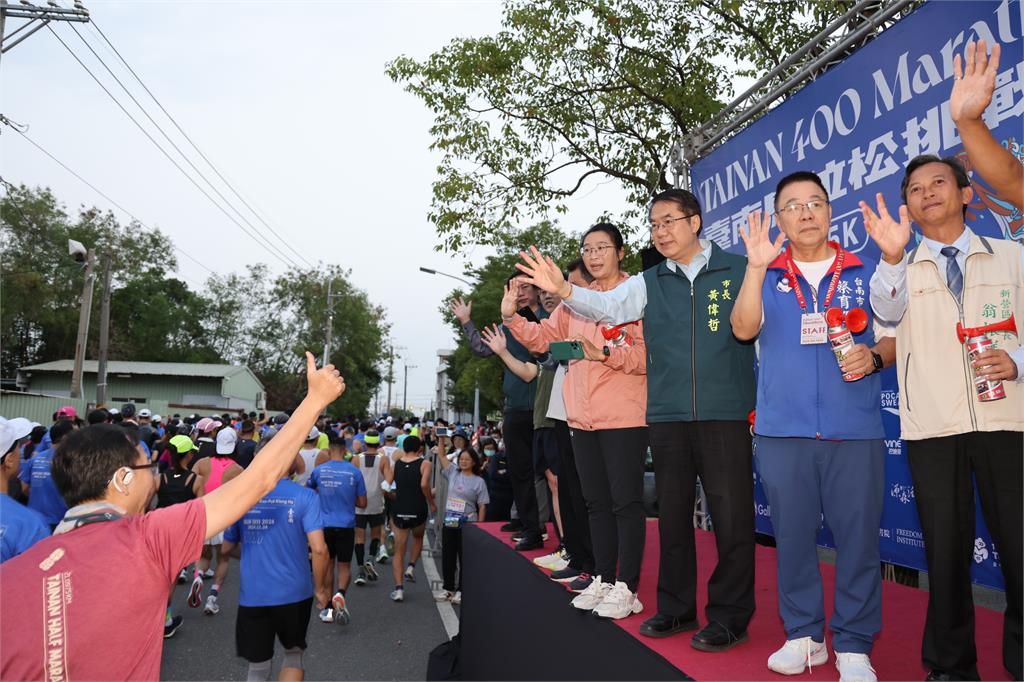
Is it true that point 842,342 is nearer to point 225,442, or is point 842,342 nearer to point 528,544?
point 528,544

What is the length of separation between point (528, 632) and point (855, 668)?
2131 millimetres

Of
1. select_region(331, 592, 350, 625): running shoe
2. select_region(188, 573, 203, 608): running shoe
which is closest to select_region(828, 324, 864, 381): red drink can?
select_region(331, 592, 350, 625): running shoe

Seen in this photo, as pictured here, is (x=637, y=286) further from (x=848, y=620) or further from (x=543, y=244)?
(x=543, y=244)

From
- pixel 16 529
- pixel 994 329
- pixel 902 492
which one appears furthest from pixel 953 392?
pixel 16 529

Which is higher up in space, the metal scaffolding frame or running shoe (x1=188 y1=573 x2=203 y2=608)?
the metal scaffolding frame

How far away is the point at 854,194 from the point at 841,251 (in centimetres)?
217

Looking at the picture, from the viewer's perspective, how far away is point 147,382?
46250mm

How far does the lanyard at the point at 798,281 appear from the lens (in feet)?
9.75

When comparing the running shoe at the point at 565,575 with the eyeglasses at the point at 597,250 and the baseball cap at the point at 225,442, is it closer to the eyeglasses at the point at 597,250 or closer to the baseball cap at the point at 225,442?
the eyeglasses at the point at 597,250

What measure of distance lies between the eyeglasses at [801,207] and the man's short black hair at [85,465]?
2.68 metres

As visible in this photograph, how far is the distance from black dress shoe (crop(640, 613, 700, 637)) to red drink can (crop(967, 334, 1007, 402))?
1.56 meters

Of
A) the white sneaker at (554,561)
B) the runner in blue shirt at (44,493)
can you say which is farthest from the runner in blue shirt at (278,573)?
the runner in blue shirt at (44,493)

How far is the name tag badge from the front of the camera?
2922 millimetres

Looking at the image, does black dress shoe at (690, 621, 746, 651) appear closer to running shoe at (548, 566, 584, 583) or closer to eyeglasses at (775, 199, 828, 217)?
running shoe at (548, 566, 584, 583)
